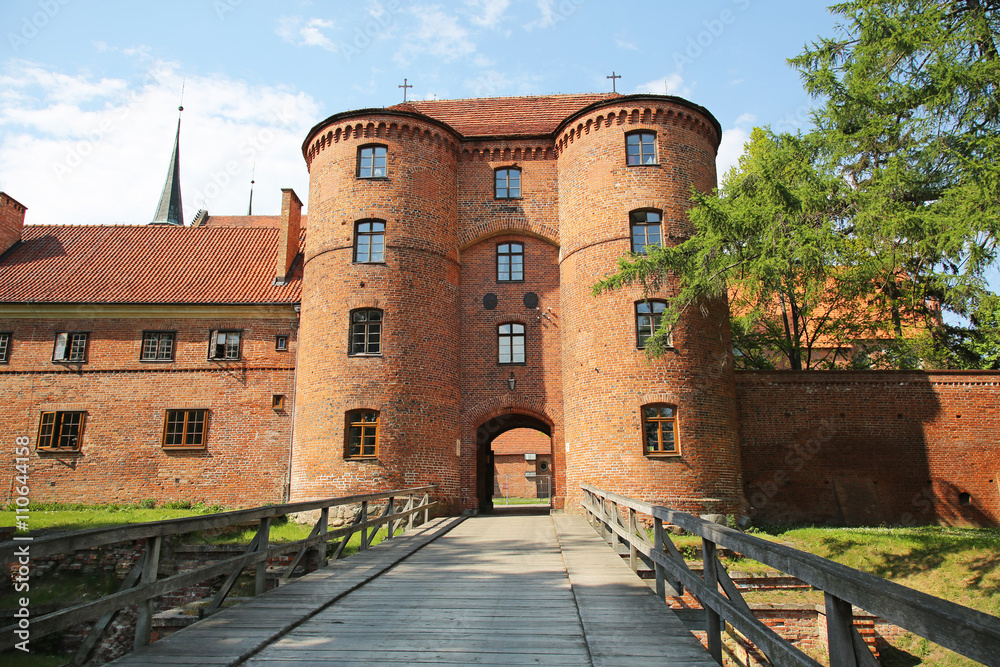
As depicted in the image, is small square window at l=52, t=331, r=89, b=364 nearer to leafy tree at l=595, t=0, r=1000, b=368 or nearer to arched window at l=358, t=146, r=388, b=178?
arched window at l=358, t=146, r=388, b=178

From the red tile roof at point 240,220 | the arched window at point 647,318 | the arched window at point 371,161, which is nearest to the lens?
the arched window at point 647,318

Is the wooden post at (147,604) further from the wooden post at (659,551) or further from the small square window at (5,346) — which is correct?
the small square window at (5,346)

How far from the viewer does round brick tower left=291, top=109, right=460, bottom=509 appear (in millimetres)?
17312

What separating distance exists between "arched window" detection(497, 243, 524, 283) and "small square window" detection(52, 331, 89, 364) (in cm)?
1276

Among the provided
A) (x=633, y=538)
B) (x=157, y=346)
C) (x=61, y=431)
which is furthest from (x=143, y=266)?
(x=633, y=538)

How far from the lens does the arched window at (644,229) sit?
17828mm

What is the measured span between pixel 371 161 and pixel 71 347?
35.8ft

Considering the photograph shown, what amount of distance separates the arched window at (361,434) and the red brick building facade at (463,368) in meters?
0.05

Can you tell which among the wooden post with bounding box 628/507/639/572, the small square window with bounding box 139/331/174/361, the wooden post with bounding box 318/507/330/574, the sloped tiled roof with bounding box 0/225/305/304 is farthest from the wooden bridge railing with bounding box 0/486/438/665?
the small square window with bounding box 139/331/174/361

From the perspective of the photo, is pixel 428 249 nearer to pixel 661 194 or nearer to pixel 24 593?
pixel 661 194

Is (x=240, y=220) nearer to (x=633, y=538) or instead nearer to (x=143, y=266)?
(x=143, y=266)

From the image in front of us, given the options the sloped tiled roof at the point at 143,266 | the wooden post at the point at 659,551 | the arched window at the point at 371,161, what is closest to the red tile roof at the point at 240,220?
the sloped tiled roof at the point at 143,266

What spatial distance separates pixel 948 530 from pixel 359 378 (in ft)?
48.0

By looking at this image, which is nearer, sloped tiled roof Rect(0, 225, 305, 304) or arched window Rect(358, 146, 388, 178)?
arched window Rect(358, 146, 388, 178)
